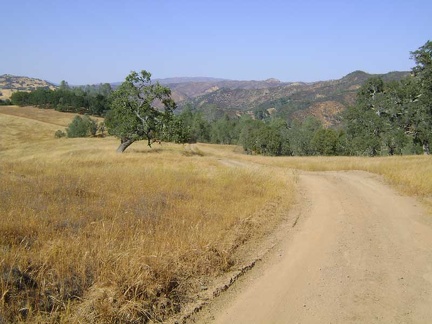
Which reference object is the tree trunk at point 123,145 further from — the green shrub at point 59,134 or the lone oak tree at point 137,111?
the green shrub at point 59,134

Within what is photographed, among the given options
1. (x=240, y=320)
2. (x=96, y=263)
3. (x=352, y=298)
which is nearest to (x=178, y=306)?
(x=240, y=320)

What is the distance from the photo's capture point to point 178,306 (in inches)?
190

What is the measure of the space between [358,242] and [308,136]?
272 feet

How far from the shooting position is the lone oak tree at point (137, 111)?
1416 inches

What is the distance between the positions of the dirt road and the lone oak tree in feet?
95.3

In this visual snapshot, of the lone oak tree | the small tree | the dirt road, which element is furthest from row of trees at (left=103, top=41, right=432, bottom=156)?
the small tree

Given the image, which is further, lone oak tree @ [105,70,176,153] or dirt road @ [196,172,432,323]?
lone oak tree @ [105,70,176,153]

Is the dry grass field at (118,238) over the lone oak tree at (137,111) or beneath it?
beneath

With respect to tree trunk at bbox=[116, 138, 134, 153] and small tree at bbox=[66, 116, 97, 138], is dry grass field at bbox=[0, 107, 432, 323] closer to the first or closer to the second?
tree trunk at bbox=[116, 138, 134, 153]

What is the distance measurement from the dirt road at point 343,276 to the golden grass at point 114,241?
83 centimetres

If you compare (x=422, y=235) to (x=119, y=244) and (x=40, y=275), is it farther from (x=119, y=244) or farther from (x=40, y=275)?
(x=40, y=275)

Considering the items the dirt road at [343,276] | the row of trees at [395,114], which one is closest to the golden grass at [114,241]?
the dirt road at [343,276]

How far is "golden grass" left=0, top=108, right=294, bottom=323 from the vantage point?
444 cm

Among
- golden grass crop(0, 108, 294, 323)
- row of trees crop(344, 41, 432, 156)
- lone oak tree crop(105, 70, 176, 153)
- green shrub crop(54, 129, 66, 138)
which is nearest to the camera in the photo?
golden grass crop(0, 108, 294, 323)
